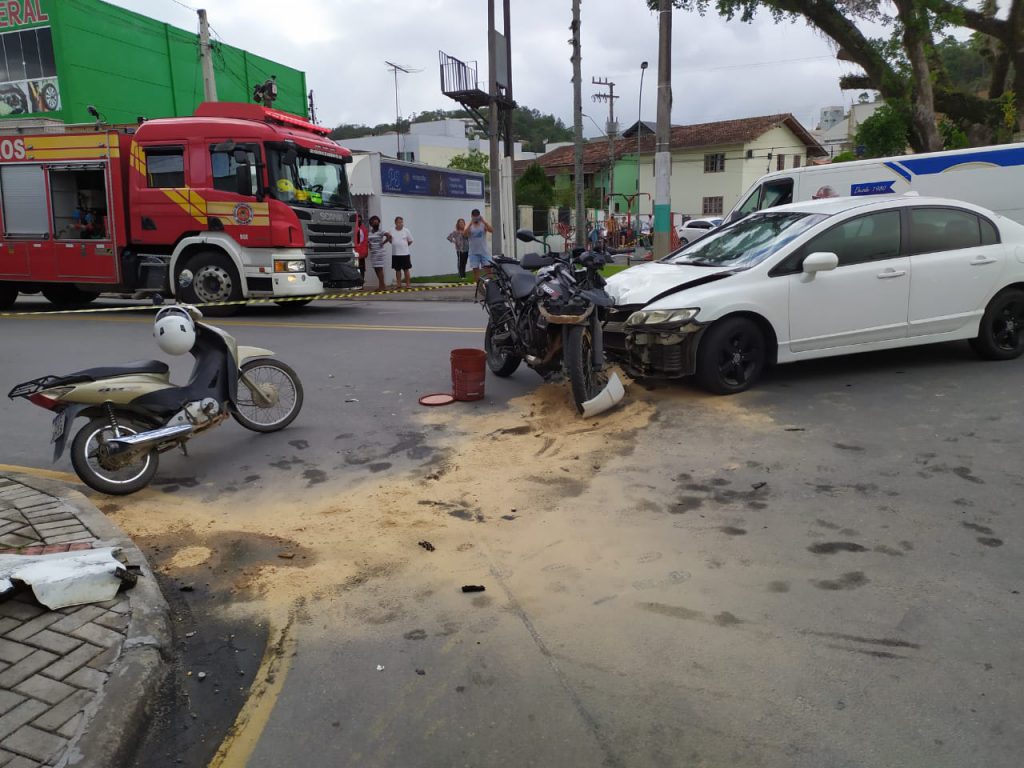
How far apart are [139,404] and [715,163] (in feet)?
156

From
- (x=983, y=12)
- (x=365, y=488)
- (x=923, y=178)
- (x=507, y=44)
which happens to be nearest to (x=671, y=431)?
(x=365, y=488)

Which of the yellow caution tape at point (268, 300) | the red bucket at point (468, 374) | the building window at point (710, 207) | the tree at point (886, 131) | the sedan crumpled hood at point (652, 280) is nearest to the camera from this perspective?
the sedan crumpled hood at point (652, 280)

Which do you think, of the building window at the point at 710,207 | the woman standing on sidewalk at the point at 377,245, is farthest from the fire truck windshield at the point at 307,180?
the building window at the point at 710,207

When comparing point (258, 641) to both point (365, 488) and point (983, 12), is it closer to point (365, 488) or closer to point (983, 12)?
point (365, 488)

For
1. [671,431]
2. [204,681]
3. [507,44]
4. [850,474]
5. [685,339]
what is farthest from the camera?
[507,44]

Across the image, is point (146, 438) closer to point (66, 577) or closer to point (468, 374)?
point (66, 577)

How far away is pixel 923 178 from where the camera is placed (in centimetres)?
1262

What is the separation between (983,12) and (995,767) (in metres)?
23.0

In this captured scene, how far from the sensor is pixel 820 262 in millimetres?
6555

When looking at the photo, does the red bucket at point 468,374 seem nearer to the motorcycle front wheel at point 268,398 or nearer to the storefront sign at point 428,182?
the motorcycle front wheel at point 268,398

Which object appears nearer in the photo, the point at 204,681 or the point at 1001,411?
the point at 204,681

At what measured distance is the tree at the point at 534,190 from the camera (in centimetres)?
3938

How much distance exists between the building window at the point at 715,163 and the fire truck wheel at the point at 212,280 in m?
40.6

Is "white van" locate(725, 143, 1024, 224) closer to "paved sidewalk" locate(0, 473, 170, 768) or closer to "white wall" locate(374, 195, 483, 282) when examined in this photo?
"white wall" locate(374, 195, 483, 282)
